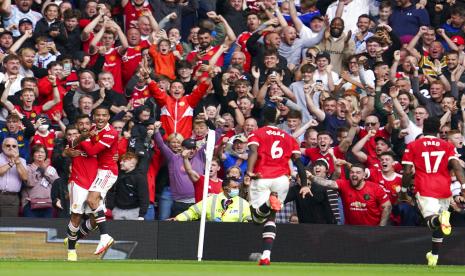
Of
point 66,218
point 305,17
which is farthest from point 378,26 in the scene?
point 66,218

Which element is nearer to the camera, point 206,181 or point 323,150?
point 206,181

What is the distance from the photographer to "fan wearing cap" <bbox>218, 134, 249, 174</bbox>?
78.5ft

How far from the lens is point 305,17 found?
94.1 ft

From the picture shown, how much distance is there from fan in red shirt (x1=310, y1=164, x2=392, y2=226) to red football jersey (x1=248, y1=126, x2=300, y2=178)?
2559 mm

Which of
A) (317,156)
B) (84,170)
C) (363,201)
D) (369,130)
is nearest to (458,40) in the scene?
(369,130)

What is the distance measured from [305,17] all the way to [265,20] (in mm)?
1092

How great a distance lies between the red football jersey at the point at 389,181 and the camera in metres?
23.4

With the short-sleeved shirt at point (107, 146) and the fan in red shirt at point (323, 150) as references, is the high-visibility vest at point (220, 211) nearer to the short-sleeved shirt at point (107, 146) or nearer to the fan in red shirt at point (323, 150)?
the fan in red shirt at point (323, 150)

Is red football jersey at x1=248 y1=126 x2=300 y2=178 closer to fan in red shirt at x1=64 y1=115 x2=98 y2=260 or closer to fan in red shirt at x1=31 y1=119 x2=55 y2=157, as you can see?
fan in red shirt at x1=64 y1=115 x2=98 y2=260

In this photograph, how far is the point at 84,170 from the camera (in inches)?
824

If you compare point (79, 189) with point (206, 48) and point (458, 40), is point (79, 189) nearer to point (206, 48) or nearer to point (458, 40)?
point (206, 48)

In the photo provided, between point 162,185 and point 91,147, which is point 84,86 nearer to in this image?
point 162,185

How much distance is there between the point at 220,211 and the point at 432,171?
12.6ft

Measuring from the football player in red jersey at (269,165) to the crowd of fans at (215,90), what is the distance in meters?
2.20
